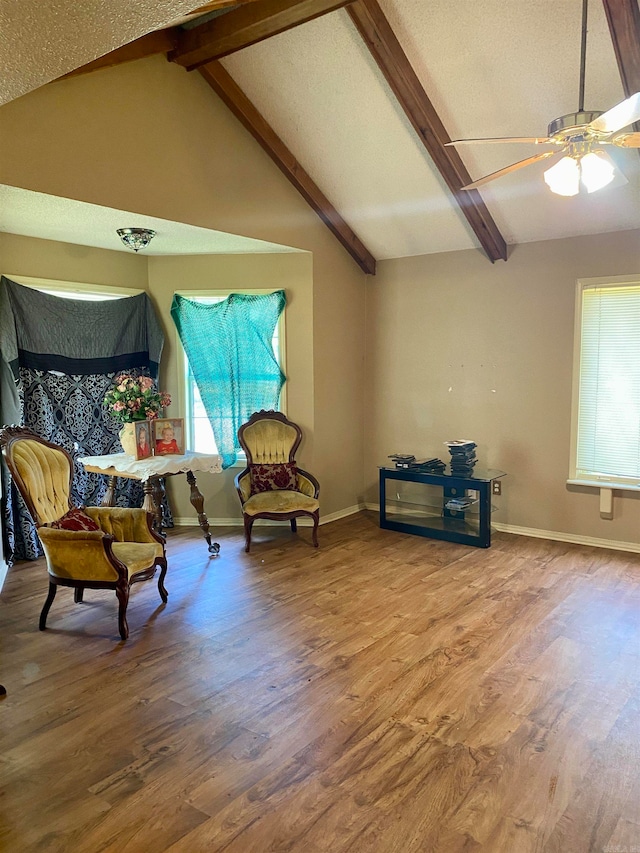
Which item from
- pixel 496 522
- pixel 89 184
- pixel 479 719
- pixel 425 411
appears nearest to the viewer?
pixel 479 719

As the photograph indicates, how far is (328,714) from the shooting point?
268cm

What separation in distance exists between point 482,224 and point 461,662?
3.50m

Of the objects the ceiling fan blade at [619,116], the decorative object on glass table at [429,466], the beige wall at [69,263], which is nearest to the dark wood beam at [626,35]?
the ceiling fan blade at [619,116]

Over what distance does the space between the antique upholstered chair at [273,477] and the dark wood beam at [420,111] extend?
237cm

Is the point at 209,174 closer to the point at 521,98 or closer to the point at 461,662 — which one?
the point at 521,98

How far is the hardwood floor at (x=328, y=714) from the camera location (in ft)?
6.66

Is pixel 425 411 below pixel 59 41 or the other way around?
below

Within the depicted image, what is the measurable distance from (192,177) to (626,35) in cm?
282

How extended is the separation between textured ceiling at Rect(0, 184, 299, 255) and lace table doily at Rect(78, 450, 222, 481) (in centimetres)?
171

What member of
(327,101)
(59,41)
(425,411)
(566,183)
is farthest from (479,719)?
(327,101)

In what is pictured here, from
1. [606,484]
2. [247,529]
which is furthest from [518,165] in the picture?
[247,529]

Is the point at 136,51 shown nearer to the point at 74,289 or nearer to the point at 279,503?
the point at 74,289

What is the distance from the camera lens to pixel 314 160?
4.99 metres

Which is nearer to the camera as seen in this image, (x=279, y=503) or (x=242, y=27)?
(x=242, y=27)
